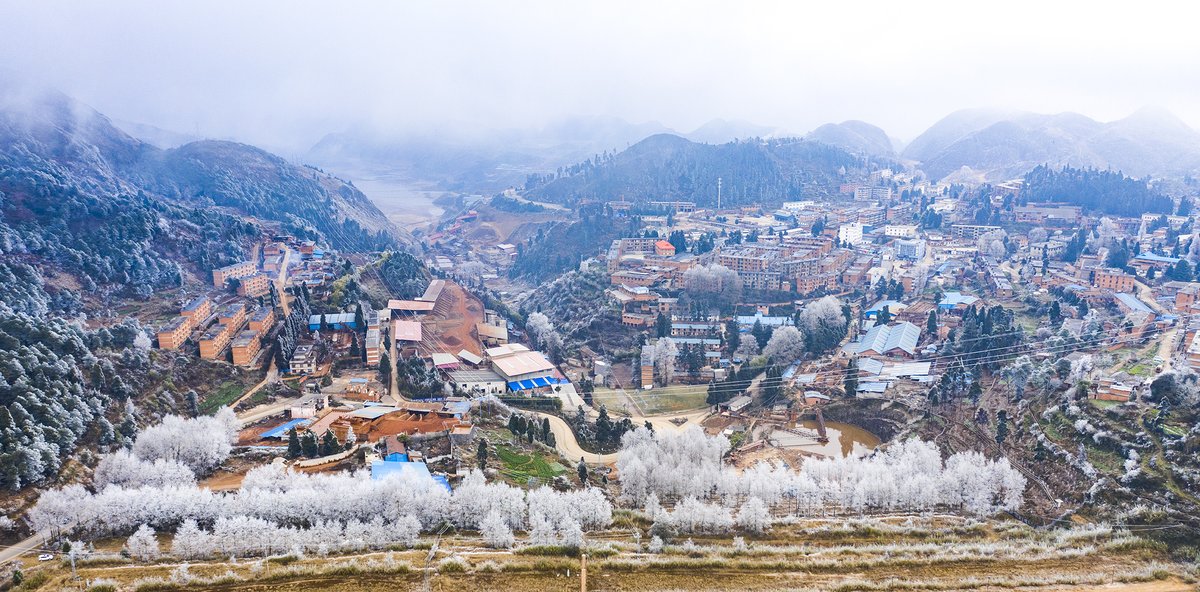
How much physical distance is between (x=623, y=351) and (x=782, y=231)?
2522cm

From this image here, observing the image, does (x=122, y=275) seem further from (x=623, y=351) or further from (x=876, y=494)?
(x=876, y=494)

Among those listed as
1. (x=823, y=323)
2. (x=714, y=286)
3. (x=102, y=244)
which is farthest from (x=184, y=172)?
(x=823, y=323)

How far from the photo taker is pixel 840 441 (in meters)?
32.6

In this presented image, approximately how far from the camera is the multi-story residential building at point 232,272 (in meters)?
45.5

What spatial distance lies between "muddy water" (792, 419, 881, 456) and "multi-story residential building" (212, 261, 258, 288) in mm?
32804

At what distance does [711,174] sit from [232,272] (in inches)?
2012

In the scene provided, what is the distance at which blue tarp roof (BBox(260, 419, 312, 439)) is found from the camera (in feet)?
93.5

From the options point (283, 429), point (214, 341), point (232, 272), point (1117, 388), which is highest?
point (232, 272)

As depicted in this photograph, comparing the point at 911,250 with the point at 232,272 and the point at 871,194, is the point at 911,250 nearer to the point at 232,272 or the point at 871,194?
the point at 871,194

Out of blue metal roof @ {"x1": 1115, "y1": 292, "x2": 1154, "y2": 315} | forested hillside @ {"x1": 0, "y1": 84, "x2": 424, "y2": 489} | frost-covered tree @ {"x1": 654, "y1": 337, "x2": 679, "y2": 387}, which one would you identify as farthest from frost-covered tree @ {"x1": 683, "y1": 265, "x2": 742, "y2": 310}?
forested hillside @ {"x1": 0, "y1": 84, "x2": 424, "y2": 489}

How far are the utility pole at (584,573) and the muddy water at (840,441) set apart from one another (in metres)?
14.0

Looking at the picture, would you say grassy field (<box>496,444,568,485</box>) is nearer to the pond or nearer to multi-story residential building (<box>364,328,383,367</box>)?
the pond

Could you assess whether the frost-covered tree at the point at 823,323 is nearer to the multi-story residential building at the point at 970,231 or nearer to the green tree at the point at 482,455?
the green tree at the point at 482,455

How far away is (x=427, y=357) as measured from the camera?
40.4 metres
